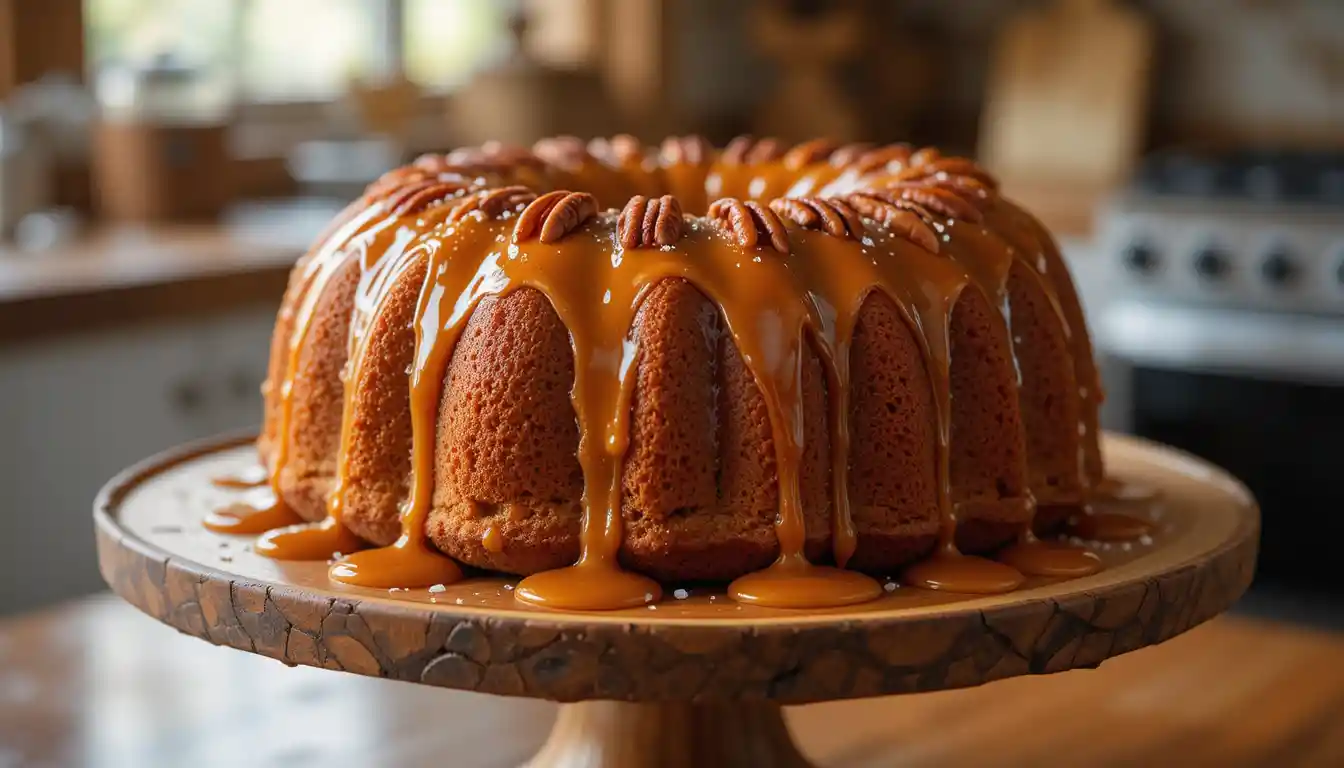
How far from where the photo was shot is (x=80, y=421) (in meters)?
2.07

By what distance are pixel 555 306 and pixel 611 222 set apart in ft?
0.27

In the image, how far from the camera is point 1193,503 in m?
1.10

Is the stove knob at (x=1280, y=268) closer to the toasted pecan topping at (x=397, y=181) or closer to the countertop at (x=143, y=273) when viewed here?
the countertop at (x=143, y=273)

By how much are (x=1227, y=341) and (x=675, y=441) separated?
188cm

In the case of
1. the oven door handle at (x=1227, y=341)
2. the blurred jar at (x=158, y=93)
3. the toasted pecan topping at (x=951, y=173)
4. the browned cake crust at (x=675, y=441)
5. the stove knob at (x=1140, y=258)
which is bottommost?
the oven door handle at (x=1227, y=341)

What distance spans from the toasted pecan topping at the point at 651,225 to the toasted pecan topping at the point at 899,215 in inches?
5.2

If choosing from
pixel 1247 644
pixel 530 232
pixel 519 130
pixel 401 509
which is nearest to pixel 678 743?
pixel 401 509

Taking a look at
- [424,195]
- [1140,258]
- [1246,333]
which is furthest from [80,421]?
[1246,333]

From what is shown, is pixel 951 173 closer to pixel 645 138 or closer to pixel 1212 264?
pixel 1212 264

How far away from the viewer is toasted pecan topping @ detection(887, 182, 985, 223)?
1.03m

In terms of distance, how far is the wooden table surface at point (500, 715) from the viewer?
126 centimetres

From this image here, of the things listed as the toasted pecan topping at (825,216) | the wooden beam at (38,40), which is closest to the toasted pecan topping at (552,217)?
the toasted pecan topping at (825,216)

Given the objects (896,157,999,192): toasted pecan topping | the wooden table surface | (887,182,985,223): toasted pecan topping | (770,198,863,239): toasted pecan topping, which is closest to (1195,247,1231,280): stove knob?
the wooden table surface

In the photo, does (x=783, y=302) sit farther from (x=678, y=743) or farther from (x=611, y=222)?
(x=678, y=743)
